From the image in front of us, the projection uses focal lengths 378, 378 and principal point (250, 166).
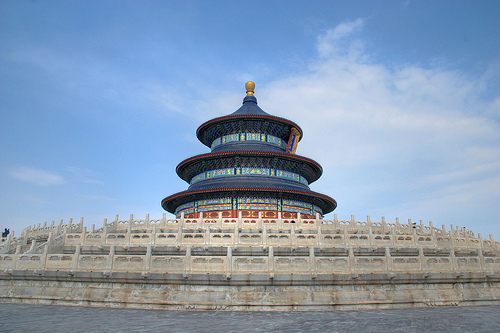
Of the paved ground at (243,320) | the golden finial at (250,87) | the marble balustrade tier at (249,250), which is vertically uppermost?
the golden finial at (250,87)

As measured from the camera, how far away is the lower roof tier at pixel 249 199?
34469mm

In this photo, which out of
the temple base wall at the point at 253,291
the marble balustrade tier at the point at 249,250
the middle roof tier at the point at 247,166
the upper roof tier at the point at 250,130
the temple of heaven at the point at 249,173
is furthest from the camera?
the upper roof tier at the point at 250,130

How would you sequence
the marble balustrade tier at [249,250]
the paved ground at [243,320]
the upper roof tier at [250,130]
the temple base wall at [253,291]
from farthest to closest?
the upper roof tier at [250,130] → the marble balustrade tier at [249,250] → the temple base wall at [253,291] → the paved ground at [243,320]

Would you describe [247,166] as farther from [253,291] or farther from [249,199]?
[253,291]

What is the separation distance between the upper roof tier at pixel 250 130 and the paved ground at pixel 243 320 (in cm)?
2887

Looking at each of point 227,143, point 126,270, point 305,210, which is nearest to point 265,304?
point 126,270

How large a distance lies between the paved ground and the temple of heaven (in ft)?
72.9

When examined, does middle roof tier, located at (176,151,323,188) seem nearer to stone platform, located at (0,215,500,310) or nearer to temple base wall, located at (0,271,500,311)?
stone platform, located at (0,215,500,310)

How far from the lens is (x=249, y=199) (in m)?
34.8

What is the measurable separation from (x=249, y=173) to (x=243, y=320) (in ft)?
89.8

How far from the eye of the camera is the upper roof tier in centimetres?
4041

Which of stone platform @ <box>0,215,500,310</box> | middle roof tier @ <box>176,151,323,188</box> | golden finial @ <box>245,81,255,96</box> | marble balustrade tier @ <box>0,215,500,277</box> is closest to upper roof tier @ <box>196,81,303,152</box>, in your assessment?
middle roof tier @ <box>176,151,323,188</box>

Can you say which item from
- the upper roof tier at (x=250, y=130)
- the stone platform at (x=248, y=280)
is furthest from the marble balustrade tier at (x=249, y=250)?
the upper roof tier at (x=250, y=130)

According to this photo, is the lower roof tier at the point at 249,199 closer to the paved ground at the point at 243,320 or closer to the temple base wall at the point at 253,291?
the temple base wall at the point at 253,291
